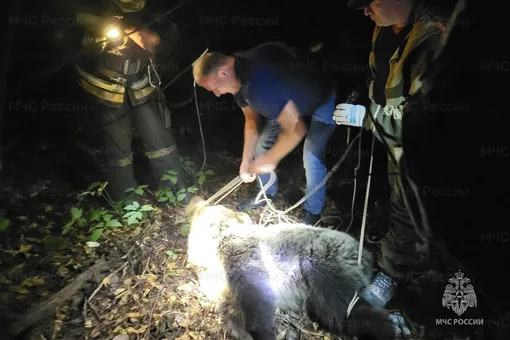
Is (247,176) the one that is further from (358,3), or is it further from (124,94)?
(358,3)

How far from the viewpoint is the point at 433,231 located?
7.88 ft

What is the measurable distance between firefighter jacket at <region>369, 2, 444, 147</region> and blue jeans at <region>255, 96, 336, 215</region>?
27cm

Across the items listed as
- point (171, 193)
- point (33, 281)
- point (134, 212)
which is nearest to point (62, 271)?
point (33, 281)

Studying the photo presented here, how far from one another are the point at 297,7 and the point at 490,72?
1273 mm

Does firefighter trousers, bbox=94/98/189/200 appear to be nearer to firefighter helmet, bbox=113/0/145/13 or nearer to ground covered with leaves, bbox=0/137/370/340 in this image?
ground covered with leaves, bbox=0/137/370/340

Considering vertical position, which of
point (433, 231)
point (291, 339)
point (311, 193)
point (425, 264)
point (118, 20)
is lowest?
point (291, 339)

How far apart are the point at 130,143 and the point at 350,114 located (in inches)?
54.4

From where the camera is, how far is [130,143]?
2.33 metres

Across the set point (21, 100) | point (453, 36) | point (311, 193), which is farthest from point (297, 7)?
point (21, 100)

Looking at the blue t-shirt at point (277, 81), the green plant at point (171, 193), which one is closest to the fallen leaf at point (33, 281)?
the green plant at point (171, 193)

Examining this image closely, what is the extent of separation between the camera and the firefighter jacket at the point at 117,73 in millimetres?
2143

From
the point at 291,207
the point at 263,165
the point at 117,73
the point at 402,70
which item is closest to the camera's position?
the point at 402,70

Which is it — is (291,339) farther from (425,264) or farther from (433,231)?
(433,231)

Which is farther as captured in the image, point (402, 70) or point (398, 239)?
point (398, 239)
